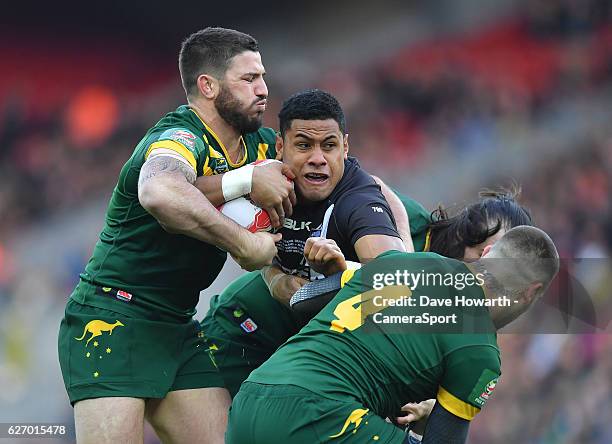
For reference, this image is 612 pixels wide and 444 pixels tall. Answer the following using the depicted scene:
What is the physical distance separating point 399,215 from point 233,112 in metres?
1.03

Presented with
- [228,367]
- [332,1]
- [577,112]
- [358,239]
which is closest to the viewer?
[358,239]

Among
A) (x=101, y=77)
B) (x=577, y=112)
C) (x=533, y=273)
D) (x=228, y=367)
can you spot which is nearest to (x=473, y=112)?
(x=577, y=112)

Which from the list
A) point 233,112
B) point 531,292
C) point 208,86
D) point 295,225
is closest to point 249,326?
point 295,225

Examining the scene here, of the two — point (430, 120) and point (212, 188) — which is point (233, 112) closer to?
point (212, 188)

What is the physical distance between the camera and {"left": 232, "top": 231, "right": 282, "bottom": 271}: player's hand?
5027 mm

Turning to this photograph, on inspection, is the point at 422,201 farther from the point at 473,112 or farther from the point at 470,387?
the point at 470,387

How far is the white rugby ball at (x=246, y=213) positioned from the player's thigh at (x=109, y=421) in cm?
105

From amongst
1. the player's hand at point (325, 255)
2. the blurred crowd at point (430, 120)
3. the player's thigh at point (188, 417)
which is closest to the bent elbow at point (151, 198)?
the player's hand at point (325, 255)

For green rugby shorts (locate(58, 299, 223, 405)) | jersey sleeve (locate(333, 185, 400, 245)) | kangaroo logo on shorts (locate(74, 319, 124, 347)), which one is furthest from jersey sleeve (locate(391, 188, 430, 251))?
kangaroo logo on shorts (locate(74, 319, 124, 347))

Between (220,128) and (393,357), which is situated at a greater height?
(220,128)

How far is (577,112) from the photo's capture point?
609 inches

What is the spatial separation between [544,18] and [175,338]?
12.6 m

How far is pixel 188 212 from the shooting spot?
4914 mm

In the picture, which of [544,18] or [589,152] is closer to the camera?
[589,152]
